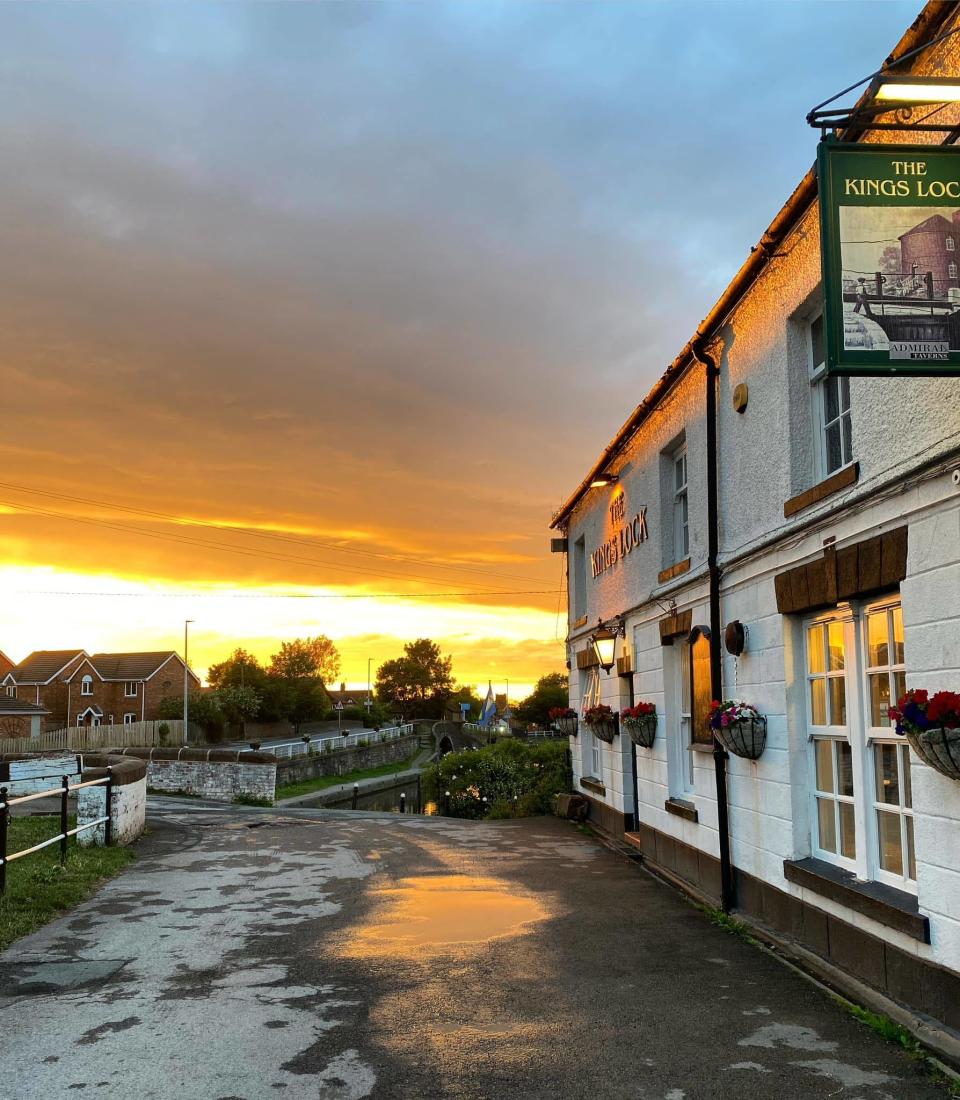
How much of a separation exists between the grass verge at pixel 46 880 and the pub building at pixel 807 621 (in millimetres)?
6347

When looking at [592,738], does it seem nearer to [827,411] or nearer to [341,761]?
[827,411]

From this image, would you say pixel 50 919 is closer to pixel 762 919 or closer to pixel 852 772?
pixel 762 919

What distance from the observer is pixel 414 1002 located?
6.21 m

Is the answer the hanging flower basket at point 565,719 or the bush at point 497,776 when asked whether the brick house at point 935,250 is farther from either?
the bush at point 497,776

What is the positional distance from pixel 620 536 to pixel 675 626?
353 centimetres

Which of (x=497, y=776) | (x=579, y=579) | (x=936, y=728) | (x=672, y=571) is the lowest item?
(x=497, y=776)

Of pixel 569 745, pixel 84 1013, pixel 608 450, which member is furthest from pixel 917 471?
pixel 569 745

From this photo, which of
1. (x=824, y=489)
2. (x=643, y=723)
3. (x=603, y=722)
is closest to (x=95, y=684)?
(x=603, y=722)

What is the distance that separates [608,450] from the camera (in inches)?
580

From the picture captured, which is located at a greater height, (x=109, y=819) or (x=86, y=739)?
(x=109, y=819)

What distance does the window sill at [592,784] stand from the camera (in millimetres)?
16453

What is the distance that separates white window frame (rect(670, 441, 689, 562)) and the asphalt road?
165 inches

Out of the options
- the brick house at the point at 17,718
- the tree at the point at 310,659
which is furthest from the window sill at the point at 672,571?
the tree at the point at 310,659

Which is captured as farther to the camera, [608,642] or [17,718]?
[17,718]
